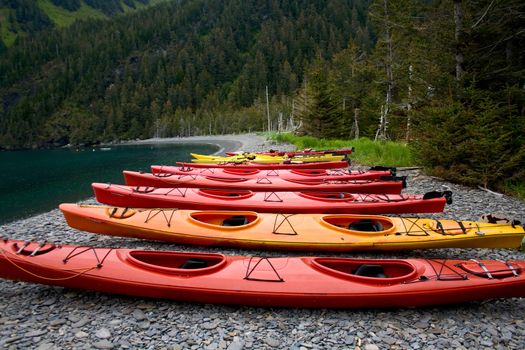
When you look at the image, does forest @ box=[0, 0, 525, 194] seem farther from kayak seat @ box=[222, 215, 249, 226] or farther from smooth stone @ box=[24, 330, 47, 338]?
smooth stone @ box=[24, 330, 47, 338]

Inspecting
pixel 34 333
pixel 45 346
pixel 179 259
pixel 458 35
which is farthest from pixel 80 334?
pixel 458 35

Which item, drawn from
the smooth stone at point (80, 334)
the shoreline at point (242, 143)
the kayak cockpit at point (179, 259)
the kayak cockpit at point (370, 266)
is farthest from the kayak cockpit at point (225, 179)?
the shoreline at point (242, 143)

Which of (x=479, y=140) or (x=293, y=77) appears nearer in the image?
(x=479, y=140)

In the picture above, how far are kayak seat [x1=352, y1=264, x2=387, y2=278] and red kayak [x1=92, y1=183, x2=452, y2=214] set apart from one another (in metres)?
2.90

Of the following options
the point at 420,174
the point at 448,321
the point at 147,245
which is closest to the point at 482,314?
the point at 448,321

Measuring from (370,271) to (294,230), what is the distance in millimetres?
1623

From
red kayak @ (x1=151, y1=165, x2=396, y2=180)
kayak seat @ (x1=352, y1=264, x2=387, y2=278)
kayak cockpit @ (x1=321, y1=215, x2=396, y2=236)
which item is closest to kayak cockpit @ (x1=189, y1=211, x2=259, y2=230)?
kayak cockpit @ (x1=321, y1=215, x2=396, y2=236)

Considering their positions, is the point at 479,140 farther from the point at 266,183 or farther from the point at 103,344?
the point at 103,344

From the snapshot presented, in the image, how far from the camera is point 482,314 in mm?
4320

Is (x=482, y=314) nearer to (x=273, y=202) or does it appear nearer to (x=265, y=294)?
(x=265, y=294)

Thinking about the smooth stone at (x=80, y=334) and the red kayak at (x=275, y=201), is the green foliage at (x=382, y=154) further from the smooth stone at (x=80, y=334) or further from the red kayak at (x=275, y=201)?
the smooth stone at (x=80, y=334)

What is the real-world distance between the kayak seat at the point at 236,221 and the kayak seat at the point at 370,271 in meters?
2.80

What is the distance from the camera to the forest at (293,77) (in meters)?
10.1

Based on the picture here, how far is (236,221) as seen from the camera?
7035mm
